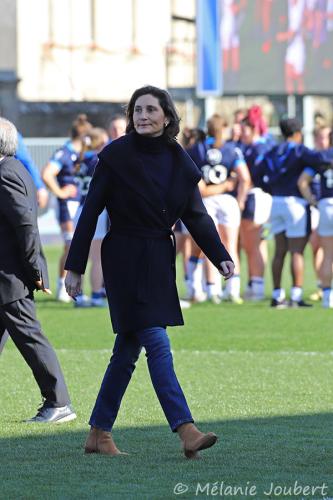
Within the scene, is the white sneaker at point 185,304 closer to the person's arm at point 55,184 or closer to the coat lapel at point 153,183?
the person's arm at point 55,184

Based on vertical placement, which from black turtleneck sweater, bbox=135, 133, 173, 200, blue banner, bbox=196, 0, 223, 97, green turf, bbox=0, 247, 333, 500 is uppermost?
blue banner, bbox=196, 0, 223, 97

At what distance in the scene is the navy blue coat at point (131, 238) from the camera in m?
7.12

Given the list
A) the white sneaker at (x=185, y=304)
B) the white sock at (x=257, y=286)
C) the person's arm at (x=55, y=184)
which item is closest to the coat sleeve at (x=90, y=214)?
the white sneaker at (x=185, y=304)

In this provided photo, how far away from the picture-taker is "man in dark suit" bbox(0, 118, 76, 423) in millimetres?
8156

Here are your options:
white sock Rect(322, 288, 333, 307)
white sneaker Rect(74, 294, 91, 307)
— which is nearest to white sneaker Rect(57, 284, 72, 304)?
white sneaker Rect(74, 294, 91, 307)

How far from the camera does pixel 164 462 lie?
702cm

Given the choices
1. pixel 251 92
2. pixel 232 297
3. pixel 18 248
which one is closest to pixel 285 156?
pixel 232 297

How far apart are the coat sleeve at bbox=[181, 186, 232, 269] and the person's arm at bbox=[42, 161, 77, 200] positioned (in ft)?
28.5

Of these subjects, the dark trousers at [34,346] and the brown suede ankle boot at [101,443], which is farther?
the dark trousers at [34,346]

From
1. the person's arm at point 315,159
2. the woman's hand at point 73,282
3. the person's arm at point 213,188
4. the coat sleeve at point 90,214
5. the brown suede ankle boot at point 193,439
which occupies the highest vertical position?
the coat sleeve at point 90,214

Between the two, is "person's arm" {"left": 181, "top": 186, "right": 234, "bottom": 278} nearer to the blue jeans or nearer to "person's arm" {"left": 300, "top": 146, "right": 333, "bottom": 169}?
the blue jeans

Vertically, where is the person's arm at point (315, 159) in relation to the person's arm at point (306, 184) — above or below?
above

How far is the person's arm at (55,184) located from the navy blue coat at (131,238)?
8.83 meters

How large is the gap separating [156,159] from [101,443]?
1420 mm
